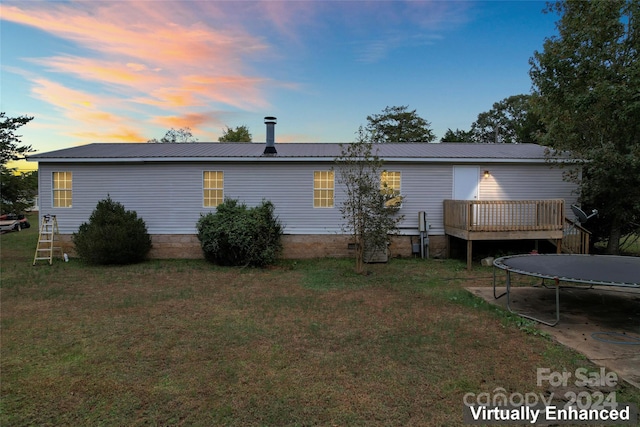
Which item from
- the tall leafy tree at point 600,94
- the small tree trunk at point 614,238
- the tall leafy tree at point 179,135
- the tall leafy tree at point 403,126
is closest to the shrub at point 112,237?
the tall leafy tree at point 600,94

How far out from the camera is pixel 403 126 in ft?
118

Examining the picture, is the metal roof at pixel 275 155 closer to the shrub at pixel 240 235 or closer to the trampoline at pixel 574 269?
the shrub at pixel 240 235

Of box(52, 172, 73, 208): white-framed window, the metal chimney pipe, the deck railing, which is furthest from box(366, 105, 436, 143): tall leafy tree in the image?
box(52, 172, 73, 208): white-framed window

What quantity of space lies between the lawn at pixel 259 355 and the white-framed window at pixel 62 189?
4.57m

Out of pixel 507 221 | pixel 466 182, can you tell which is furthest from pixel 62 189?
pixel 507 221

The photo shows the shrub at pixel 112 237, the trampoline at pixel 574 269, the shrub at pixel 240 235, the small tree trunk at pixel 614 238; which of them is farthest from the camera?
the small tree trunk at pixel 614 238

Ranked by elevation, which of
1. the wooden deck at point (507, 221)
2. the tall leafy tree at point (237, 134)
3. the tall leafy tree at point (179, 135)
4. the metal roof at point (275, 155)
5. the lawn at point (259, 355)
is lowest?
the lawn at point (259, 355)

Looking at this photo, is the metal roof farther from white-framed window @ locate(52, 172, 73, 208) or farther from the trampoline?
the trampoline

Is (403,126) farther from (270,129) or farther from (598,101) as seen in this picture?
(598,101)

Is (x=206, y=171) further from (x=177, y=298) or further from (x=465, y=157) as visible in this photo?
(x=465, y=157)

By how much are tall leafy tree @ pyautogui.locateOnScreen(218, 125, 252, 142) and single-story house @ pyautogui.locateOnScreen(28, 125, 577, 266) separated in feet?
85.0

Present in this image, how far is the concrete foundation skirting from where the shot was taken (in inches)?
437

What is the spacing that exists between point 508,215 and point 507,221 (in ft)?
0.59

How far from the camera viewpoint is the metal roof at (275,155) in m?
10.8
